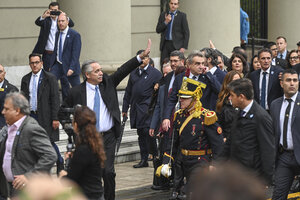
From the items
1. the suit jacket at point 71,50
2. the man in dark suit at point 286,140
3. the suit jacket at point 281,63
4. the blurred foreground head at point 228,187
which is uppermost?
the blurred foreground head at point 228,187

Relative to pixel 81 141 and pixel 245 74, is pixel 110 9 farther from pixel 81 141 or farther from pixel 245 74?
pixel 81 141

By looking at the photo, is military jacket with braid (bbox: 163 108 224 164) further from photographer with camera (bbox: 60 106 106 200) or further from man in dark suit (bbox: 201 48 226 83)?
photographer with camera (bbox: 60 106 106 200)

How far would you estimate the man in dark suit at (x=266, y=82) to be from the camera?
11.7m

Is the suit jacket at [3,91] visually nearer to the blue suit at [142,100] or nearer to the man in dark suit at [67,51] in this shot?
the man in dark suit at [67,51]

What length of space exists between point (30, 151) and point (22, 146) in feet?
0.30

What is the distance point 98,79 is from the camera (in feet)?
28.7

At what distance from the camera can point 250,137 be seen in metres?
7.64

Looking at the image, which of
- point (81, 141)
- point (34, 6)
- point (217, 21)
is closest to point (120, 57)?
point (34, 6)

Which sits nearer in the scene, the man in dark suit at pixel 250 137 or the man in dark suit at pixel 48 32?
the man in dark suit at pixel 250 137

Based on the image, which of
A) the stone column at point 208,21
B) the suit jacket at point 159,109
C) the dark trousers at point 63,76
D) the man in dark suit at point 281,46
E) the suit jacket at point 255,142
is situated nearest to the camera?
the suit jacket at point 255,142

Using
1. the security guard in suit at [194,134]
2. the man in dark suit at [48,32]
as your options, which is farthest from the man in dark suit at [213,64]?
the man in dark suit at [48,32]

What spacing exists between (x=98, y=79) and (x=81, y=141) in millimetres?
2432

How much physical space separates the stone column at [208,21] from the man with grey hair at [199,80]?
7497 millimetres

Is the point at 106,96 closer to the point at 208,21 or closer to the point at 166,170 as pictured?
the point at 166,170
